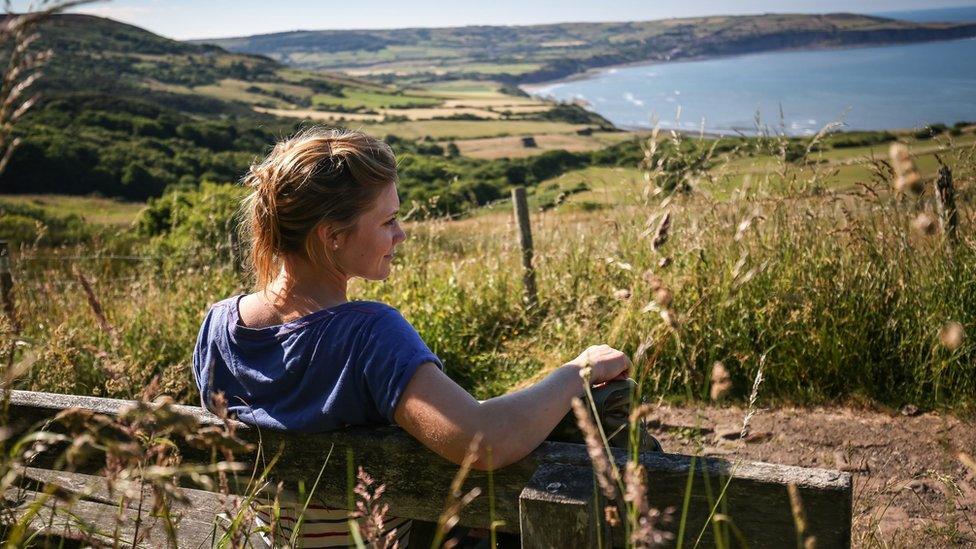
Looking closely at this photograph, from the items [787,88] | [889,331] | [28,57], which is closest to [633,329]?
[889,331]

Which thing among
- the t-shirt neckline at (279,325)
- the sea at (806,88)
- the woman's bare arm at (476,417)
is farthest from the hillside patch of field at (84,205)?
the woman's bare arm at (476,417)

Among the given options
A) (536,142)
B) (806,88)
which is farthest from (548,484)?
(806,88)

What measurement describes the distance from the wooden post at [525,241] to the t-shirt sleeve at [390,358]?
14.5ft

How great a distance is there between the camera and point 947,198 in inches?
203

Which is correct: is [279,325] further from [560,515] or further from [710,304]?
[710,304]

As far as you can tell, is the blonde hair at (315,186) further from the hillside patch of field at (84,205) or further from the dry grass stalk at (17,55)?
the hillside patch of field at (84,205)

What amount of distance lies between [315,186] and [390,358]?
20.0 inches

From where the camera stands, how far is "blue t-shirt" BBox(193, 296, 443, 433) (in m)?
1.74

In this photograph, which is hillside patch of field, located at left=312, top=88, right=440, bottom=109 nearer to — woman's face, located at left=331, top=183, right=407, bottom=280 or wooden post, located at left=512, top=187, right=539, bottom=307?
wooden post, located at left=512, top=187, right=539, bottom=307

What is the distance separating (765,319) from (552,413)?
3.41 m

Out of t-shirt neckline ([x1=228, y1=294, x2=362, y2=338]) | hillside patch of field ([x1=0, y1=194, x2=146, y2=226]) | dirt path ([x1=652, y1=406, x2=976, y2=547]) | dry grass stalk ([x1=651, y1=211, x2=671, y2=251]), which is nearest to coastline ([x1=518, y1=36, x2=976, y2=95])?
hillside patch of field ([x1=0, y1=194, x2=146, y2=226])

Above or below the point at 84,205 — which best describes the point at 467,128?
above

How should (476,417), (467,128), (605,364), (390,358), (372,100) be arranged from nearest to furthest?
(476,417), (390,358), (605,364), (467,128), (372,100)

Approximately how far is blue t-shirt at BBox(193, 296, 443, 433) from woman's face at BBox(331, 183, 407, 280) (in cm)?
18
